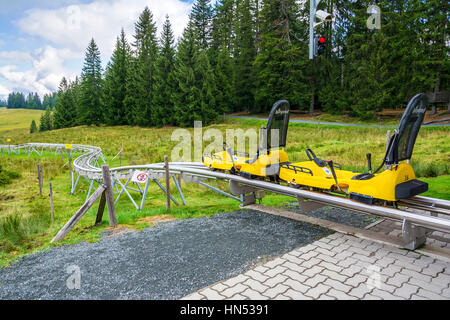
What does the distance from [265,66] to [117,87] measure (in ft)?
97.7

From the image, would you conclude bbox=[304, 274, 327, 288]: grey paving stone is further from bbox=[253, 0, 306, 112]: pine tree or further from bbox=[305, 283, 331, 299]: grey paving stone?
bbox=[253, 0, 306, 112]: pine tree

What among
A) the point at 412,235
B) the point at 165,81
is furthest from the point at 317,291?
the point at 165,81

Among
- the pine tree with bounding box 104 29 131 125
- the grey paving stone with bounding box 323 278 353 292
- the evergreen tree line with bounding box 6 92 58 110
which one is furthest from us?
the evergreen tree line with bounding box 6 92 58 110

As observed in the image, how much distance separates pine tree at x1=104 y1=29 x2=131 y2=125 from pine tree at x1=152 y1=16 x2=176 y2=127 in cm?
992

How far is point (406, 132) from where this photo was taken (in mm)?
4730

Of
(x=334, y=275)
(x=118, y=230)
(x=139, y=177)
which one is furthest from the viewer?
(x=139, y=177)

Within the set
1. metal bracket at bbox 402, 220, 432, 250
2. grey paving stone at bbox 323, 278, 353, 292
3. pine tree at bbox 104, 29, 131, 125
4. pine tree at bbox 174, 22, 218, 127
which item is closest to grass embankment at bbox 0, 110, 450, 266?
metal bracket at bbox 402, 220, 432, 250

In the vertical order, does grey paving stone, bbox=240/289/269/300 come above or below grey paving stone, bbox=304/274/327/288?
above

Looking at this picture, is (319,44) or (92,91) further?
(92,91)

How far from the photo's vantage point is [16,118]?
129 m

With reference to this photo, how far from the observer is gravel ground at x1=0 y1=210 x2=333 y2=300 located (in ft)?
12.9

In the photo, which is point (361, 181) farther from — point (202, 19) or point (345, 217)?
point (202, 19)

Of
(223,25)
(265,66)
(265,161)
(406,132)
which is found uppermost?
(223,25)

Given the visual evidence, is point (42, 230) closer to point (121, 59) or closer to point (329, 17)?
point (329, 17)
